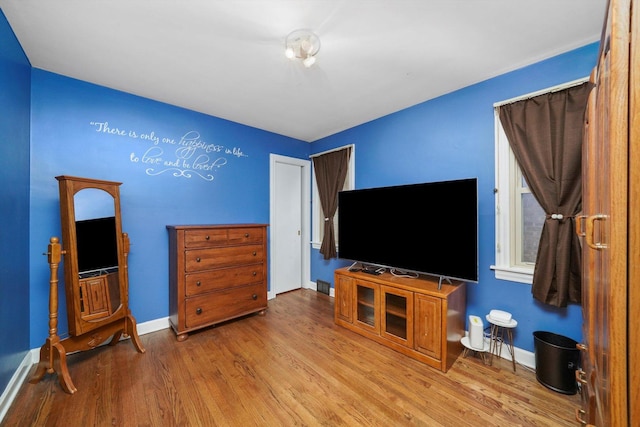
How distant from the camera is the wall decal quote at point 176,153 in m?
2.54

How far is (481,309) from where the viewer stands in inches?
90.0

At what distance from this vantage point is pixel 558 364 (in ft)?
5.66

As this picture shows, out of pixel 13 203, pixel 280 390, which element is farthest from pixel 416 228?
pixel 13 203

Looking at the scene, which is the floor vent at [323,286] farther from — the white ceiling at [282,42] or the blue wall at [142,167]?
the white ceiling at [282,42]

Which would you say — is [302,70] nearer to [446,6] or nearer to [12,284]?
[446,6]

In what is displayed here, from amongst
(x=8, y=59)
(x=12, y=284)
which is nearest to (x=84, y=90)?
(x=8, y=59)

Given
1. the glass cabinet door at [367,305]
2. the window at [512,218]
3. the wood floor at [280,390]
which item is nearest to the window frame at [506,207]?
the window at [512,218]

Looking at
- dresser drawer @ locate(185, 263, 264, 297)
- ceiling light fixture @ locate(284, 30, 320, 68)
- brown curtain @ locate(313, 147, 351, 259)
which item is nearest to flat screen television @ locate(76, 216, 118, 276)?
dresser drawer @ locate(185, 263, 264, 297)

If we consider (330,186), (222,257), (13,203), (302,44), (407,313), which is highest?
(302,44)

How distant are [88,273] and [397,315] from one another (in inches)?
107

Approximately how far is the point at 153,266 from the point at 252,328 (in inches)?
50.4

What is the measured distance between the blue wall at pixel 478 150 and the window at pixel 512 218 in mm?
61

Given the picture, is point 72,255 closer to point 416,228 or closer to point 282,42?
point 282,42

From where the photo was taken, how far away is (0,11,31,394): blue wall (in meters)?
1.59
